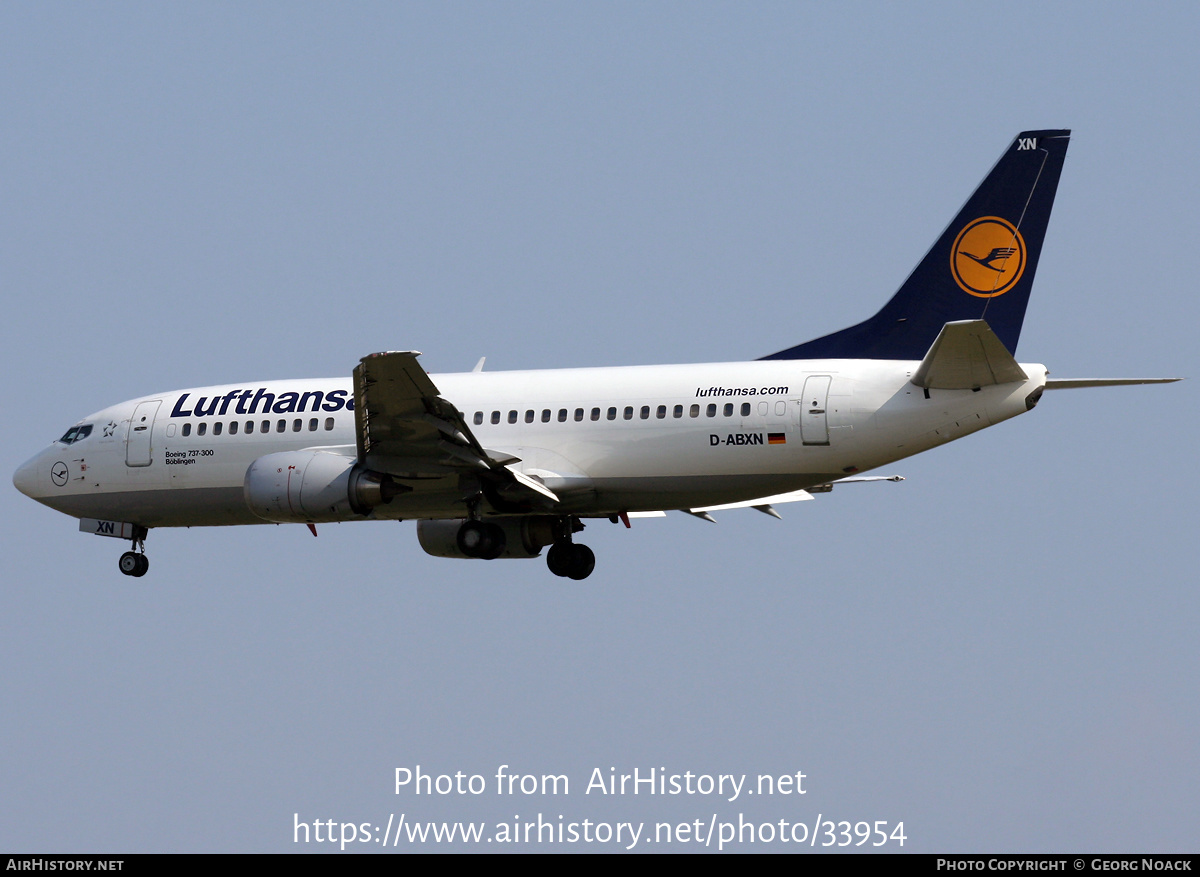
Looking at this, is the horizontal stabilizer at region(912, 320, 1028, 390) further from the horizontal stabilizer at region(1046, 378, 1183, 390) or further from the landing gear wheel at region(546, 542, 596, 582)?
the landing gear wheel at region(546, 542, 596, 582)

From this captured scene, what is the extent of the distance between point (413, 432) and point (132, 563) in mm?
8571

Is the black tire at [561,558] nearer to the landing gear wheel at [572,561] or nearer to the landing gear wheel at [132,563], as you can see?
the landing gear wheel at [572,561]

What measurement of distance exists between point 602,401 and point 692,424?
189cm

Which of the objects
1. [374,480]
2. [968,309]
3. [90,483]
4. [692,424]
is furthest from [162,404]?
[968,309]

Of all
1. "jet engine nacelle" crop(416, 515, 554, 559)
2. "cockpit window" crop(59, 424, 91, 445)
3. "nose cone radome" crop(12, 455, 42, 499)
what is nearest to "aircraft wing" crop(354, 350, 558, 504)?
"jet engine nacelle" crop(416, 515, 554, 559)

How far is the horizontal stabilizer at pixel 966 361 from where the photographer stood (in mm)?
26734

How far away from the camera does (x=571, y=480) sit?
3070cm

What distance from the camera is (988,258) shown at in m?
29.5

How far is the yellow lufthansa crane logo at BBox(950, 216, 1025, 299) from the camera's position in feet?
96.1

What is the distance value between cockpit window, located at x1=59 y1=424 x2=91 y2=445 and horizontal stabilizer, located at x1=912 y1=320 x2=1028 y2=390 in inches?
657

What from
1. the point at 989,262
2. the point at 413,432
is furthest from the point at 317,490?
the point at 989,262

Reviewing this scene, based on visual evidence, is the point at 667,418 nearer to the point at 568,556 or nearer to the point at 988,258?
the point at 568,556

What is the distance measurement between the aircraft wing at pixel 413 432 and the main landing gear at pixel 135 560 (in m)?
7.18

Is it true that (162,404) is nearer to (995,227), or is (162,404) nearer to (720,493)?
(720,493)
